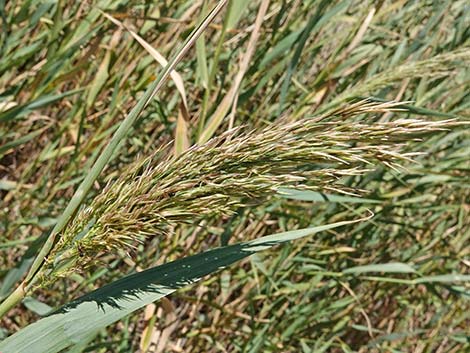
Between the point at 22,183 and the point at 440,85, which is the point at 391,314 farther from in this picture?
the point at 22,183

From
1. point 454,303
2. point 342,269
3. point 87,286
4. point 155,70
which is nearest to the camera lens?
point 87,286

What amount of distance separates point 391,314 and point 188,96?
0.91 m

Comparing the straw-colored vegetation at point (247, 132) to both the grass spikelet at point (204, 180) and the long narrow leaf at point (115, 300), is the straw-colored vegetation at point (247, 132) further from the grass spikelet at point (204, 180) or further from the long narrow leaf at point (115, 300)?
the grass spikelet at point (204, 180)

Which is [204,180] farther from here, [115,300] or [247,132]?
[247,132]

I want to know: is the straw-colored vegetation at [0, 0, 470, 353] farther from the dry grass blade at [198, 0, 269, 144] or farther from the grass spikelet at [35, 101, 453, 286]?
the grass spikelet at [35, 101, 453, 286]

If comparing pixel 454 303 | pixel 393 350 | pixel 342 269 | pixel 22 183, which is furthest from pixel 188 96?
pixel 454 303

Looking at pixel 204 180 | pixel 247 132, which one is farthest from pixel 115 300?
pixel 247 132

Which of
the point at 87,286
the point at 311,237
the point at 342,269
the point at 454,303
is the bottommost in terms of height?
the point at 454,303

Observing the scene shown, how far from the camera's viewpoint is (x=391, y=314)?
235 cm

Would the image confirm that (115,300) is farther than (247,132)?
No

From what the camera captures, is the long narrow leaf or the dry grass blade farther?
the dry grass blade

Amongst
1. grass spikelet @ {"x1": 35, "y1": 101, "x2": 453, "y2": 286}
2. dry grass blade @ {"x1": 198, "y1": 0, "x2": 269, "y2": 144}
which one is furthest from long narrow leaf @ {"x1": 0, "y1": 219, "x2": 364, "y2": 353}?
dry grass blade @ {"x1": 198, "y1": 0, "x2": 269, "y2": 144}

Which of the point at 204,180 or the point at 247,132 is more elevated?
the point at 204,180

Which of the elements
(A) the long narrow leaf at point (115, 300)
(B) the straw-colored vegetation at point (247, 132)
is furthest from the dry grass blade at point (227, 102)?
(A) the long narrow leaf at point (115, 300)
